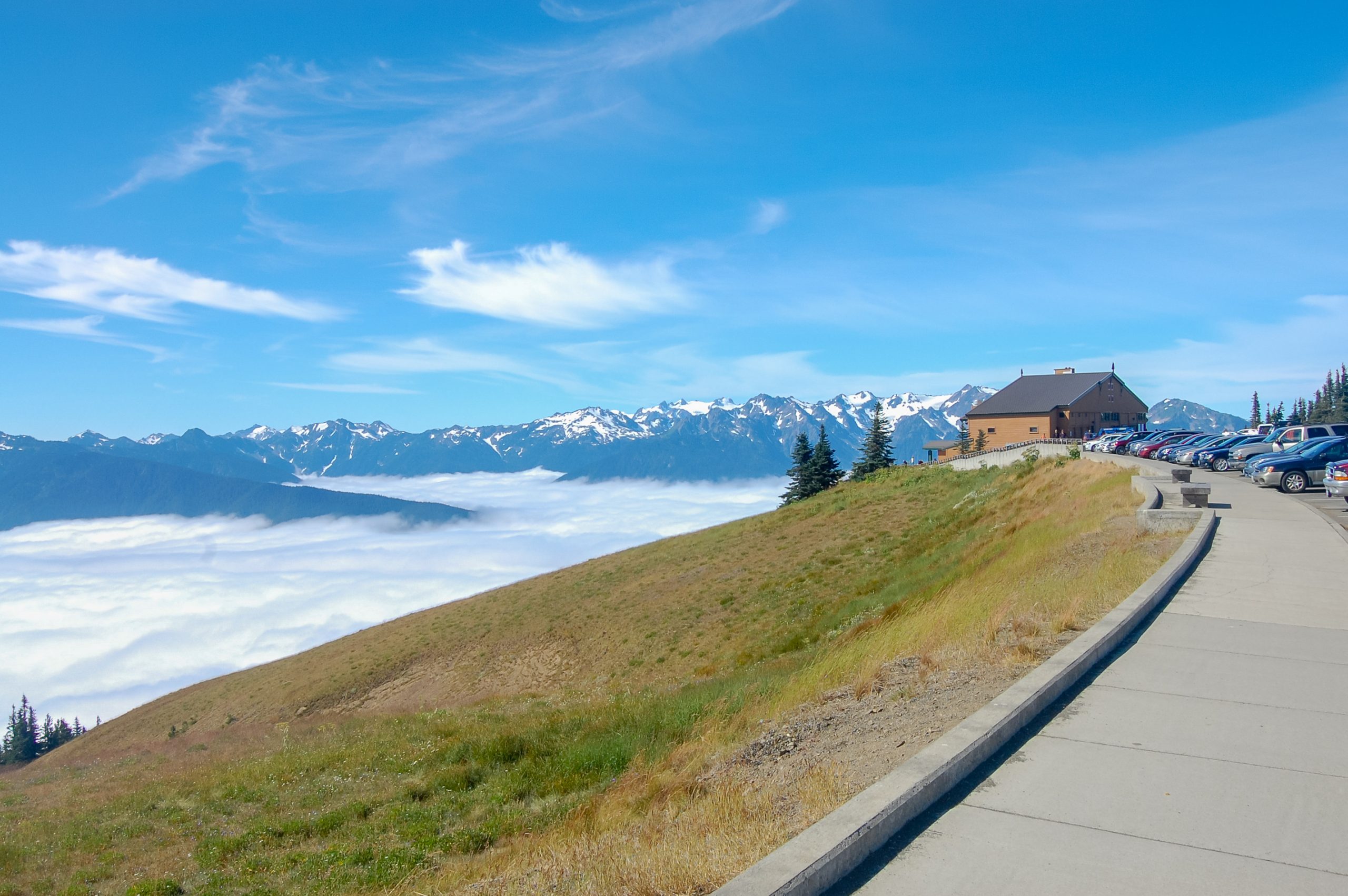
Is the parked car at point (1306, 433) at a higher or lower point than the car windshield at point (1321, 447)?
higher

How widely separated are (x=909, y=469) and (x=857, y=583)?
26693mm

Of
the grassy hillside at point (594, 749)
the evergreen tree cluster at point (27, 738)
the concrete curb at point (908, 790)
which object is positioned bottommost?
the evergreen tree cluster at point (27, 738)

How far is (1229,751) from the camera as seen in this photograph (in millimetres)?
5555

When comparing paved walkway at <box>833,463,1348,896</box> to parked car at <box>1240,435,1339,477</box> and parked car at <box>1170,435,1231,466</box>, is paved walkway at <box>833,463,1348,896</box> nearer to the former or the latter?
parked car at <box>1240,435,1339,477</box>

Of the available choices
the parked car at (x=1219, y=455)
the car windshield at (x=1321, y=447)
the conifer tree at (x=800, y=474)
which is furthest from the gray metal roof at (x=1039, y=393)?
the car windshield at (x=1321, y=447)

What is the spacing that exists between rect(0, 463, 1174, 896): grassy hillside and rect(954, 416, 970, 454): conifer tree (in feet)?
166

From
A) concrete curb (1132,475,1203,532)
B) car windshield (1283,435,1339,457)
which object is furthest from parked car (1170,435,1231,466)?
concrete curb (1132,475,1203,532)

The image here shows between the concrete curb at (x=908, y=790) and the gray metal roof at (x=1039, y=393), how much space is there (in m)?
79.8

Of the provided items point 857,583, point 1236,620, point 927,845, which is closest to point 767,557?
point 857,583

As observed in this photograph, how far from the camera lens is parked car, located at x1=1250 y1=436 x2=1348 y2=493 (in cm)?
2644

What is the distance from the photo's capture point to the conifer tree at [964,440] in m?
81.3

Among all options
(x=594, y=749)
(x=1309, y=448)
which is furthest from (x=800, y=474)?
(x=594, y=749)

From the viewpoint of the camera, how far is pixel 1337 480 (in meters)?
21.6

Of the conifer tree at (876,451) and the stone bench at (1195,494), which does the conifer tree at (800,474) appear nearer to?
the conifer tree at (876,451)
